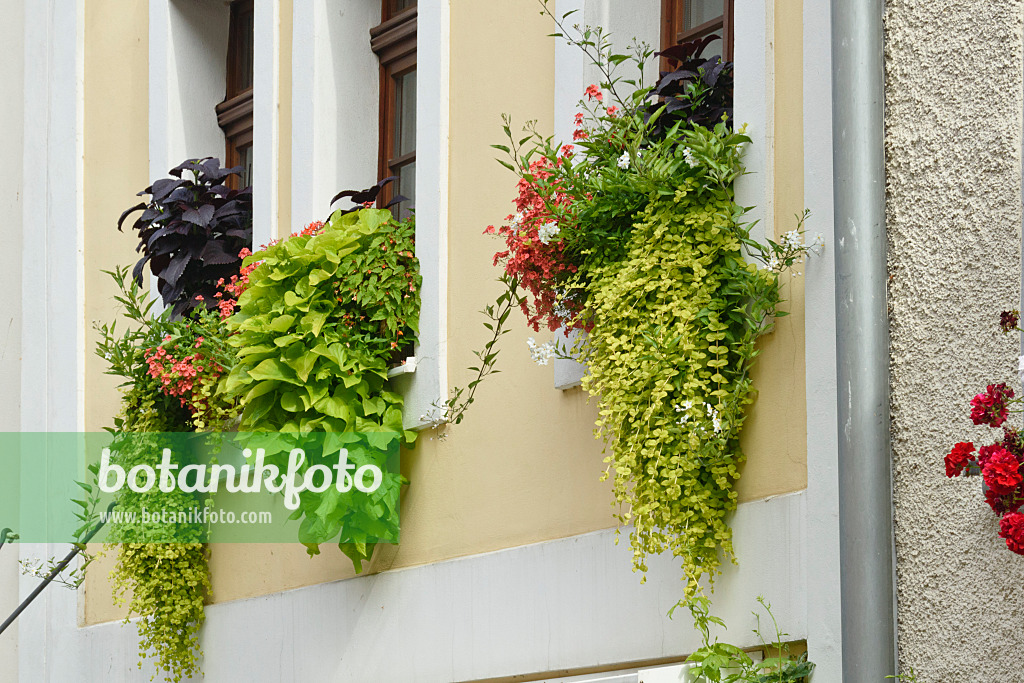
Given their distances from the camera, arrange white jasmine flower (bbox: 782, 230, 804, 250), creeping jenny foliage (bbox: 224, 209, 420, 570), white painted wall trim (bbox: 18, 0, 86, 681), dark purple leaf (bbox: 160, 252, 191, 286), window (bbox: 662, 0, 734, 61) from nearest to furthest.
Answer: white jasmine flower (bbox: 782, 230, 804, 250)
window (bbox: 662, 0, 734, 61)
creeping jenny foliage (bbox: 224, 209, 420, 570)
dark purple leaf (bbox: 160, 252, 191, 286)
white painted wall trim (bbox: 18, 0, 86, 681)

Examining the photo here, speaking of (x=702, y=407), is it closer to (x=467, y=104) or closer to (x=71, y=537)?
(x=467, y=104)

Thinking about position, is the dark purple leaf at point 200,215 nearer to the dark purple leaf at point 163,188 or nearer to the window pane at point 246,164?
the dark purple leaf at point 163,188

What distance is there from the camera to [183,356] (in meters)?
7.56

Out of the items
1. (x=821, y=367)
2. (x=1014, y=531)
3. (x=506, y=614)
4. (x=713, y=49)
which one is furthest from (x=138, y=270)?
(x=1014, y=531)

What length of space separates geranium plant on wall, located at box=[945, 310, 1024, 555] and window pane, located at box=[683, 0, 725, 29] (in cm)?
217

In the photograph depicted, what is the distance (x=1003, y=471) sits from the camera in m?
3.46

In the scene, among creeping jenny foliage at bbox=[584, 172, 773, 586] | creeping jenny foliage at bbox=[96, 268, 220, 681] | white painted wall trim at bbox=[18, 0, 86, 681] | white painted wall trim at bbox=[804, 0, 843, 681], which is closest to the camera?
white painted wall trim at bbox=[804, 0, 843, 681]

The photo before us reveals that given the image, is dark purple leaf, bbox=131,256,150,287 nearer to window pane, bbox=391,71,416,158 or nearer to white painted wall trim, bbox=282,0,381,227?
white painted wall trim, bbox=282,0,381,227

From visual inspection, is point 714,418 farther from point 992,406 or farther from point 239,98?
point 239,98

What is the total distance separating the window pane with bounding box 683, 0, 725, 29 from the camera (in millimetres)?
5504

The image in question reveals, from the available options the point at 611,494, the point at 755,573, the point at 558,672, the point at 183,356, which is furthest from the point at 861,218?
the point at 183,356

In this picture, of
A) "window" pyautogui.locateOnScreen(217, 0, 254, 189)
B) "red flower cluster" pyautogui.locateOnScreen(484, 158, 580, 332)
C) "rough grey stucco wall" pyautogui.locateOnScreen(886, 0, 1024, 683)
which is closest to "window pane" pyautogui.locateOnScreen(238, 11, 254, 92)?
"window" pyautogui.locateOnScreen(217, 0, 254, 189)

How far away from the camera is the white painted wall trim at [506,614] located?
15.1 feet

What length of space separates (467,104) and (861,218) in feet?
8.25
